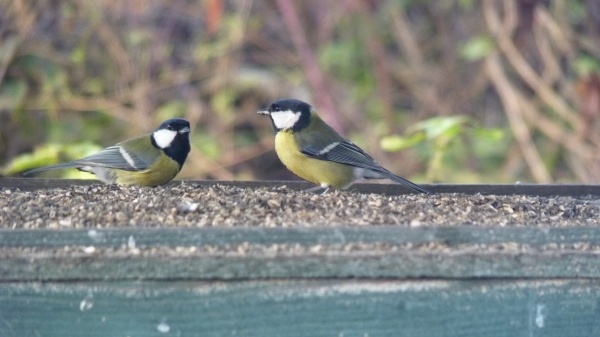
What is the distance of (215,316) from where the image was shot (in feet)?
→ 5.76

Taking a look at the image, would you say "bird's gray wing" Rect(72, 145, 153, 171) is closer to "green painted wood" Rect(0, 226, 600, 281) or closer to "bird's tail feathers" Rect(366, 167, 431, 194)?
"bird's tail feathers" Rect(366, 167, 431, 194)

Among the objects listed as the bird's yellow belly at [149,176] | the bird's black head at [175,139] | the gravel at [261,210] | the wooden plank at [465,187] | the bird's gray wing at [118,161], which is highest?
the bird's black head at [175,139]

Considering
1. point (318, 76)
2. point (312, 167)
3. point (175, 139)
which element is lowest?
point (312, 167)

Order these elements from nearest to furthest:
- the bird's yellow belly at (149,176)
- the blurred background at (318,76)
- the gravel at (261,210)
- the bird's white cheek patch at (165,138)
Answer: the gravel at (261,210) < the bird's yellow belly at (149,176) < the bird's white cheek patch at (165,138) < the blurred background at (318,76)

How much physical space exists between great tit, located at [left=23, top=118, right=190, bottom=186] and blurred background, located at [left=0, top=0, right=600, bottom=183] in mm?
1615

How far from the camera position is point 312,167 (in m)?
3.67

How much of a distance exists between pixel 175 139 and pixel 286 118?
50 centimetres

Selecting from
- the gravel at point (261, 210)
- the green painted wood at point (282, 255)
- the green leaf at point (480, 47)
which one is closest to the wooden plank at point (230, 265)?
the green painted wood at point (282, 255)

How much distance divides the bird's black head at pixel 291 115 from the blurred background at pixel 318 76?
151 centimetres

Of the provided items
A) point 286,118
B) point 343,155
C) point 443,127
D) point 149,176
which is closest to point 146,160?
point 149,176

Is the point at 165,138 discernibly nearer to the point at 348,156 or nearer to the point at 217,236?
the point at 348,156

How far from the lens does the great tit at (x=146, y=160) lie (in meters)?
3.60

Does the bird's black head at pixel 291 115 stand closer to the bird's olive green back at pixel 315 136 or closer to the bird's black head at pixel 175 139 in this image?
the bird's olive green back at pixel 315 136

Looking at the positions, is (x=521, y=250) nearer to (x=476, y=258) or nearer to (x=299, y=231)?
(x=476, y=258)
